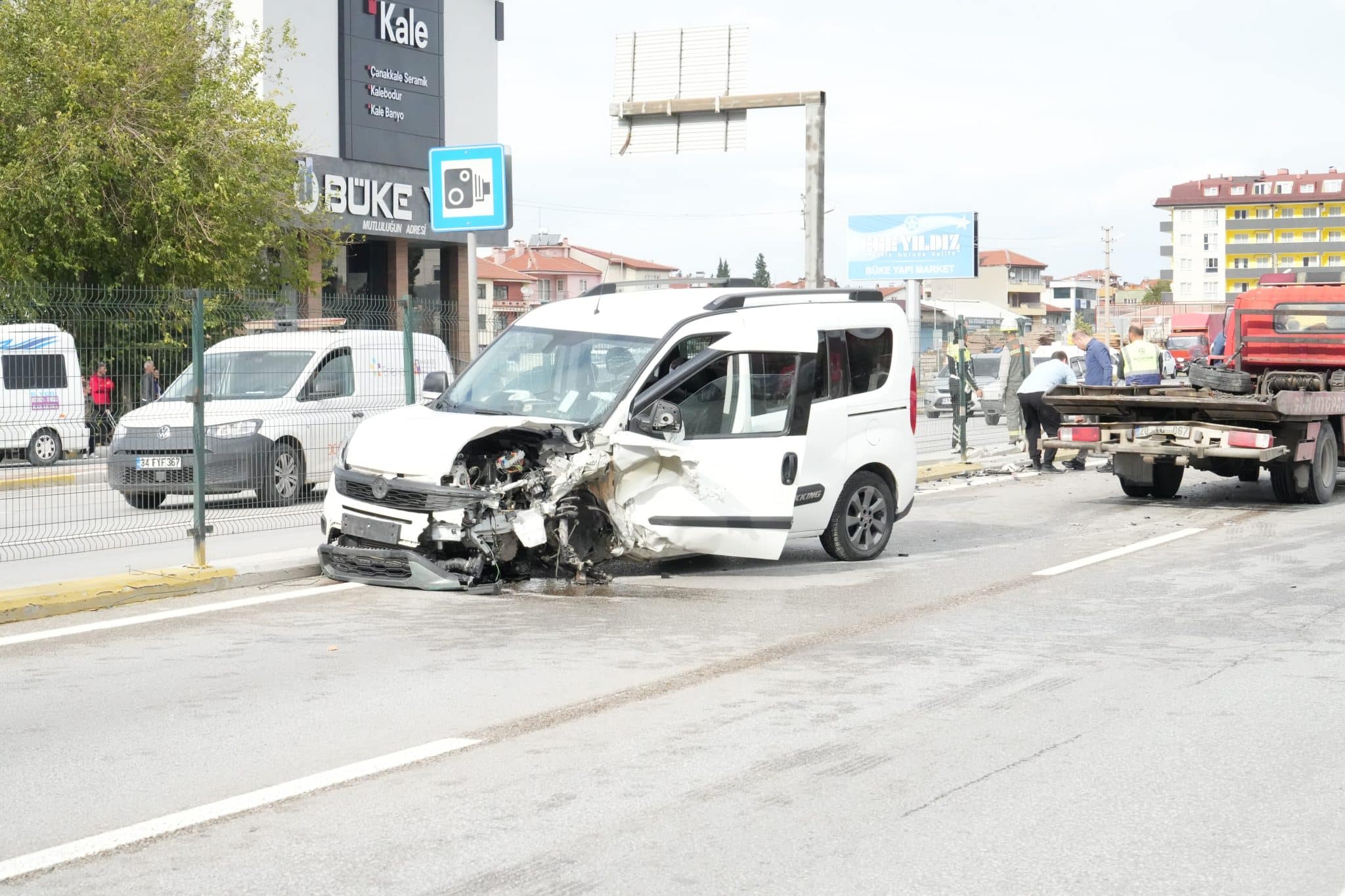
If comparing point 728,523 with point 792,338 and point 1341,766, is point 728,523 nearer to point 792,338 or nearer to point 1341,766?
point 792,338

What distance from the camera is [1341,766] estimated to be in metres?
5.53

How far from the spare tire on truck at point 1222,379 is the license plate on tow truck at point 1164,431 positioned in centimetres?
117

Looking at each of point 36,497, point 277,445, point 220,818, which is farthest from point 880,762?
point 277,445

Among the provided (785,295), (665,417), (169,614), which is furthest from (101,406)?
(785,295)

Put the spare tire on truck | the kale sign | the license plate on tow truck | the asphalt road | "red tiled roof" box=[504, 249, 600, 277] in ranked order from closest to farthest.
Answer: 1. the asphalt road
2. the license plate on tow truck
3. the spare tire on truck
4. the kale sign
5. "red tiled roof" box=[504, 249, 600, 277]

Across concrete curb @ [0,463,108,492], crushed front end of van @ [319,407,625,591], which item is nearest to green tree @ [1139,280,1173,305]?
crushed front end of van @ [319,407,625,591]

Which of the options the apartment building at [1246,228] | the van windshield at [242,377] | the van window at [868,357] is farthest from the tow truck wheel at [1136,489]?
the apartment building at [1246,228]

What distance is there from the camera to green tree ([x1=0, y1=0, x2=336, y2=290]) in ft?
86.3

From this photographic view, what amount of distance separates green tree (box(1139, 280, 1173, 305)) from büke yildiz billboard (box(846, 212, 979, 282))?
450 ft

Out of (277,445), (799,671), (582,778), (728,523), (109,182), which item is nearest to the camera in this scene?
(582,778)

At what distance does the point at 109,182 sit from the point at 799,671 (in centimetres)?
2336

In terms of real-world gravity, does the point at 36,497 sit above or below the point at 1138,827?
above

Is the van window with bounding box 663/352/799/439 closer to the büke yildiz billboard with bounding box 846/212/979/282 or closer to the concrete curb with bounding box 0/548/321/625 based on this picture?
the concrete curb with bounding box 0/548/321/625

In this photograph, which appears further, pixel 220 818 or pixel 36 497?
pixel 36 497
